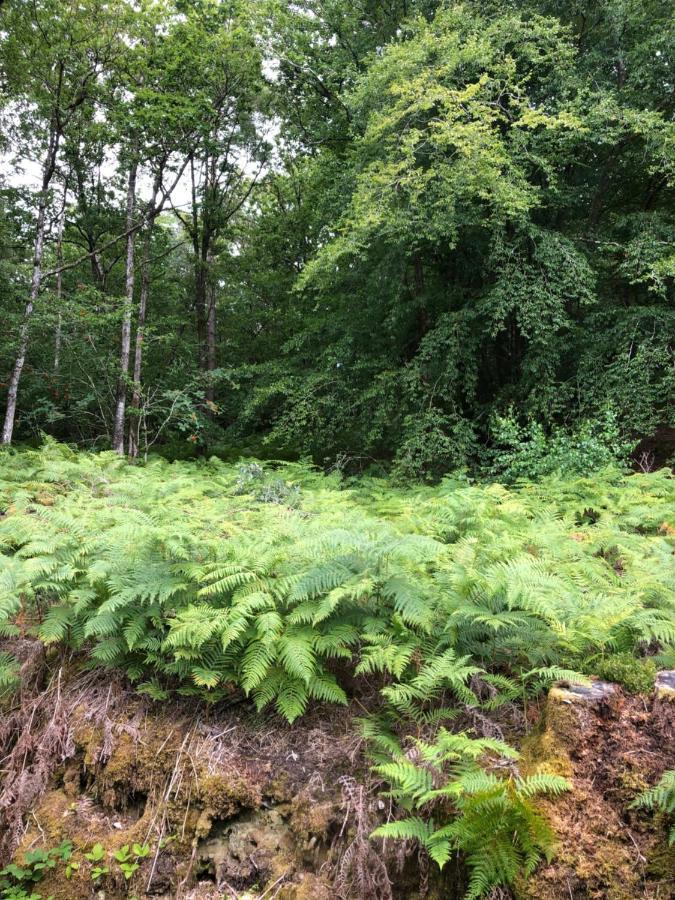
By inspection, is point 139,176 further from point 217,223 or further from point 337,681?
point 337,681

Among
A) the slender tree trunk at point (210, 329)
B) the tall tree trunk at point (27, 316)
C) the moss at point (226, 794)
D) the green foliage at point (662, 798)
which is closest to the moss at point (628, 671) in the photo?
the green foliage at point (662, 798)

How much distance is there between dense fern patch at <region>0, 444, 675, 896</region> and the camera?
2.35 m

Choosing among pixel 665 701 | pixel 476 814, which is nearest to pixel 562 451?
pixel 665 701

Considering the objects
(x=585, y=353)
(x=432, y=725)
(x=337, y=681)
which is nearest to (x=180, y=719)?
(x=337, y=681)

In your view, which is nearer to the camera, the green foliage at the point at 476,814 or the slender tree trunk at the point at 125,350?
the green foliage at the point at 476,814

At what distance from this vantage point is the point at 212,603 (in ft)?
10.9

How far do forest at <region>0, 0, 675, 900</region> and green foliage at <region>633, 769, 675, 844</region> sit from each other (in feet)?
0.07

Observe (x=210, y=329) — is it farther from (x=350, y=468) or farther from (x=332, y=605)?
(x=332, y=605)

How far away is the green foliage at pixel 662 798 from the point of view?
82.5 inches

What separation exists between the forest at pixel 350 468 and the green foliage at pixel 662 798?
2 centimetres

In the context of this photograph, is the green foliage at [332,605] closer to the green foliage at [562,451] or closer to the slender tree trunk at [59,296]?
the green foliage at [562,451]

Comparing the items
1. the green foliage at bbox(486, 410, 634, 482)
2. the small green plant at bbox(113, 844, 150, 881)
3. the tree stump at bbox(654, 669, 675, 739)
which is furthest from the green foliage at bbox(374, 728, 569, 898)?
the green foliage at bbox(486, 410, 634, 482)

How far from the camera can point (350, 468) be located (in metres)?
11.5

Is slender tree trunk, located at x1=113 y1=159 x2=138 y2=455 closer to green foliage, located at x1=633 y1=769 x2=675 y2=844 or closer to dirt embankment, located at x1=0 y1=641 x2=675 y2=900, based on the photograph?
dirt embankment, located at x1=0 y1=641 x2=675 y2=900
